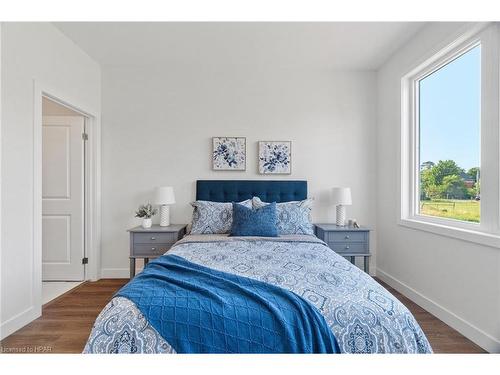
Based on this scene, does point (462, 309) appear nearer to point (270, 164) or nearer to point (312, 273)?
point (312, 273)

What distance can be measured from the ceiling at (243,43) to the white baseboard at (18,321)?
107 inches

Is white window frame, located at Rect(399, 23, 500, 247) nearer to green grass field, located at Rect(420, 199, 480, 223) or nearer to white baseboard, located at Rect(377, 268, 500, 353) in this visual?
green grass field, located at Rect(420, 199, 480, 223)

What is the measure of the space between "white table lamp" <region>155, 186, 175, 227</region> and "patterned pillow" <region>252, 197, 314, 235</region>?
1016 mm

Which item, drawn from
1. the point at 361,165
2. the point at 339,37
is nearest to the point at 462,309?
the point at 361,165

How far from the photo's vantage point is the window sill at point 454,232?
200 centimetres

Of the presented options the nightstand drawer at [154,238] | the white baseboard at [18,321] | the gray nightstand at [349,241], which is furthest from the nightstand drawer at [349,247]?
the white baseboard at [18,321]

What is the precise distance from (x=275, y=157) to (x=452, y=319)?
7.98 ft

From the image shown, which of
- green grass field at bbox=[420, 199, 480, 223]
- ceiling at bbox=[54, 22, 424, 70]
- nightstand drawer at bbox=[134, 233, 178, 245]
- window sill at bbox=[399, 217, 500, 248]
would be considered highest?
ceiling at bbox=[54, 22, 424, 70]

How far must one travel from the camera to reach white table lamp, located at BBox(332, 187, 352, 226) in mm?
3416

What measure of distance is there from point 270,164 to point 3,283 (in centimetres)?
287

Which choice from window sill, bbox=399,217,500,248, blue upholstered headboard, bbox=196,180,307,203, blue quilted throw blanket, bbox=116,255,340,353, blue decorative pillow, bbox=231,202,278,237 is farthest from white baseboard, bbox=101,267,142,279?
window sill, bbox=399,217,500,248

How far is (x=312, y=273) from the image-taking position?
1765 millimetres

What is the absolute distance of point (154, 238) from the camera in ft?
10.4

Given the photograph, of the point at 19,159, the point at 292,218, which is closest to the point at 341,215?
the point at 292,218
